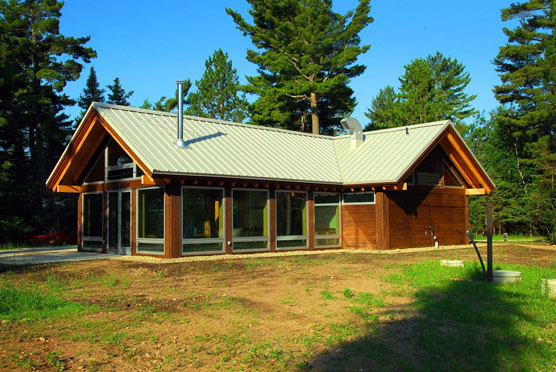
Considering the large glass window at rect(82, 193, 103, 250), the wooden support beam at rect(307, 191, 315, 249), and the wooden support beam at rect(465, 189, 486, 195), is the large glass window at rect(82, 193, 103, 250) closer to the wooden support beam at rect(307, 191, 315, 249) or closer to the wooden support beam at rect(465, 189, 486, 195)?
the wooden support beam at rect(307, 191, 315, 249)

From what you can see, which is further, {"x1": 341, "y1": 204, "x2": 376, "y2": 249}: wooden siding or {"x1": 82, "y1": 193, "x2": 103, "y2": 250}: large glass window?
{"x1": 341, "y1": 204, "x2": 376, "y2": 249}: wooden siding

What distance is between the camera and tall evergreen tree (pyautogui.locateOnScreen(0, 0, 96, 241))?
90.6ft

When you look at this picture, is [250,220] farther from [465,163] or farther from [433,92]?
[433,92]

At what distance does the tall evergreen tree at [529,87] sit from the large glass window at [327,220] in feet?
57.7

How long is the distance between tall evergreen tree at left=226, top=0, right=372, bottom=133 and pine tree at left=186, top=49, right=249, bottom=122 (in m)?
7.57

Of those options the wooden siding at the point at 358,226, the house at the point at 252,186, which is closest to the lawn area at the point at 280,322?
the house at the point at 252,186

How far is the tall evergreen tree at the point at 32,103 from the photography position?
2762cm

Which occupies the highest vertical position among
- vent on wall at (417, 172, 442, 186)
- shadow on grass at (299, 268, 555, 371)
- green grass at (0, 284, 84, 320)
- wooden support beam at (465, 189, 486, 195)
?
vent on wall at (417, 172, 442, 186)

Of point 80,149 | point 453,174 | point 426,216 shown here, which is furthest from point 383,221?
point 80,149

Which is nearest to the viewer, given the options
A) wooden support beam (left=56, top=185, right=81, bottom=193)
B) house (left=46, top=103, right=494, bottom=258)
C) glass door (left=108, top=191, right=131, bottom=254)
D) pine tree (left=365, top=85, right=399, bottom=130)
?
house (left=46, top=103, right=494, bottom=258)

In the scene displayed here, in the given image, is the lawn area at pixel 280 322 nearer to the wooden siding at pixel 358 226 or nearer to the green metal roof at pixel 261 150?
the green metal roof at pixel 261 150

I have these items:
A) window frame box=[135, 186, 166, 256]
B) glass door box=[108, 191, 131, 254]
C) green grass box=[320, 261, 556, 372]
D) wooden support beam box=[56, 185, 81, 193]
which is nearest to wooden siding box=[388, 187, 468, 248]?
window frame box=[135, 186, 166, 256]

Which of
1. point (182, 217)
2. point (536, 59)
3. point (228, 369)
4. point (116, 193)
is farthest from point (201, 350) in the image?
point (536, 59)

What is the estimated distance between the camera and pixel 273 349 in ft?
20.0
